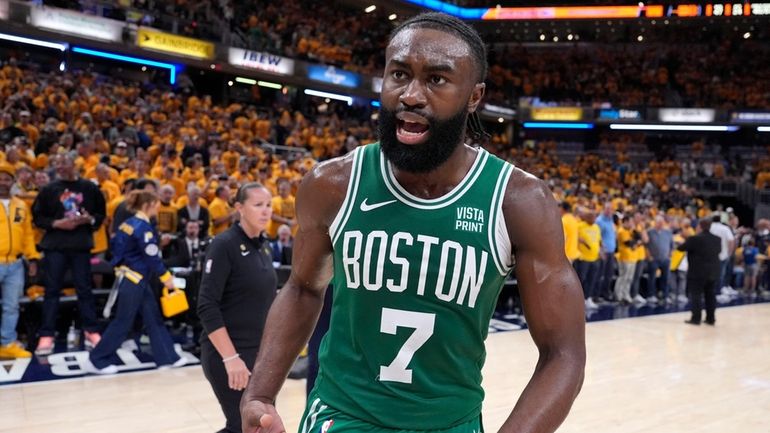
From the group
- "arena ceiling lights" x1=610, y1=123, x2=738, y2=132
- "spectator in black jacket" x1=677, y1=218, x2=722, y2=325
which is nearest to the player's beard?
"spectator in black jacket" x1=677, y1=218, x2=722, y2=325

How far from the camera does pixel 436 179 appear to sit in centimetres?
171

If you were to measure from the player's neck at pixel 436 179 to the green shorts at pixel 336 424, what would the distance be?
53 centimetres

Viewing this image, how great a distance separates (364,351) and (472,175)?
1.57 feet

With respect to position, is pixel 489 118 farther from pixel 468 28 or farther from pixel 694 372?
pixel 468 28

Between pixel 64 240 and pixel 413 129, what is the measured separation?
6.01m

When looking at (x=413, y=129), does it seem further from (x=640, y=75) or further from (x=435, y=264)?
(x=640, y=75)

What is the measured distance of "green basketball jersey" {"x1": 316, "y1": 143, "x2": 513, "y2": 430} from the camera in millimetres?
1635

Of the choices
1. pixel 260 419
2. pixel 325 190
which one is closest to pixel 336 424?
pixel 260 419

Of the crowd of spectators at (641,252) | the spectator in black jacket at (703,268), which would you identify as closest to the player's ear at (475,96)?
the crowd of spectators at (641,252)

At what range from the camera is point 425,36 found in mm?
1650

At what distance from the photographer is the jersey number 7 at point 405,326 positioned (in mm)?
1641

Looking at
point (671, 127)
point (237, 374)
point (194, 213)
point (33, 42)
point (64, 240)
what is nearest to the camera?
point (237, 374)

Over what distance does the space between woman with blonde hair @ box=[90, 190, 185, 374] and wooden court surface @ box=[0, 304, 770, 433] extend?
0.99 feet

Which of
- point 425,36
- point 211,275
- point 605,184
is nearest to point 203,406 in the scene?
point 211,275
